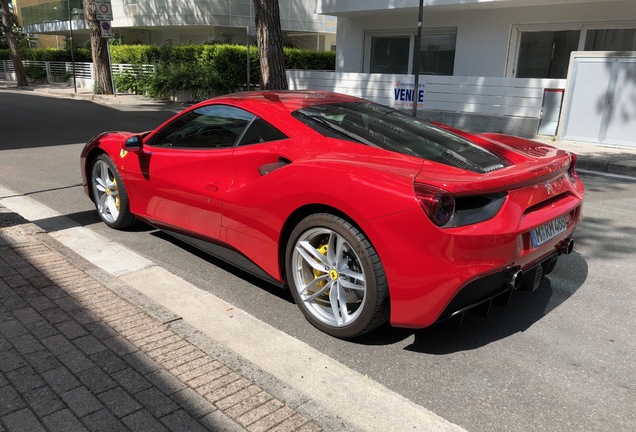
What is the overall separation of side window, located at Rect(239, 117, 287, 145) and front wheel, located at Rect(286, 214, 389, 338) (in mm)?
715

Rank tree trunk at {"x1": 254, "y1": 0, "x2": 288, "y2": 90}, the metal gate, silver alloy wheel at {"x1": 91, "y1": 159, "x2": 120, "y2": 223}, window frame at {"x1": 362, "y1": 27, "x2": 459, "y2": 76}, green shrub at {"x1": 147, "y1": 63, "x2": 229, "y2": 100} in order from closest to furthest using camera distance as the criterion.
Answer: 1. silver alloy wheel at {"x1": 91, "y1": 159, "x2": 120, "y2": 223}
2. the metal gate
3. tree trunk at {"x1": 254, "y1": 0, "x2": 288, "y2": 90}
4. window frame at {"x1": 362, "y1": 27, "x2": 459, "y2": 76}
5. green shrub at {"x1": 147, "y1": 63, "x2": 229, "y2": 100}

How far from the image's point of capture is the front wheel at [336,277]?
2.87 m

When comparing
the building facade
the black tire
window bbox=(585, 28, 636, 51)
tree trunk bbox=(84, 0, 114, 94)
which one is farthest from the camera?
the building facade

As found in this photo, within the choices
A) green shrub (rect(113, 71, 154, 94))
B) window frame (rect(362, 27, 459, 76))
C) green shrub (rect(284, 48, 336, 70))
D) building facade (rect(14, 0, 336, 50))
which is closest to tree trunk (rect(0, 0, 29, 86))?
building facade (rect(14, 0, 336, 50))

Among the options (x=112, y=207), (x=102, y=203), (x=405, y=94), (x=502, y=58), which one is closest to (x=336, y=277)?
(x=112, y=207)

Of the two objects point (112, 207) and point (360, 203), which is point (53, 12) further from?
point (360, 203)

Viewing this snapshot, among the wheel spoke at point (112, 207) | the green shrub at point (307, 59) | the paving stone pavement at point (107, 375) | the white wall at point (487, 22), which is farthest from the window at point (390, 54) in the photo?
the paving stone pavement at point (107, 375)

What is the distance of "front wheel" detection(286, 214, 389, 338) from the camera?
9.40ft

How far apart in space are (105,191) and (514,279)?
4066 mm

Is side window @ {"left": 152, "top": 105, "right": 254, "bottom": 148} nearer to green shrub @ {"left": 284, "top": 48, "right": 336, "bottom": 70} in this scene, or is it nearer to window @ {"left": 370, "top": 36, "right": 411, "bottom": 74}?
window @ {"left": 370, "top": 36, "right": 411, "bottom": 74}

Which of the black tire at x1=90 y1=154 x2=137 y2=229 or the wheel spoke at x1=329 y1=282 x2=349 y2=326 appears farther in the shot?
the black tire at x1=90 y1=154 x2=137 y2=229

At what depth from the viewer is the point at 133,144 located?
448cm

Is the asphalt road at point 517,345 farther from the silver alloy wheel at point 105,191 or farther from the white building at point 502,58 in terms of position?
the white building at point 502,58

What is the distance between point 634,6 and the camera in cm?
1312
